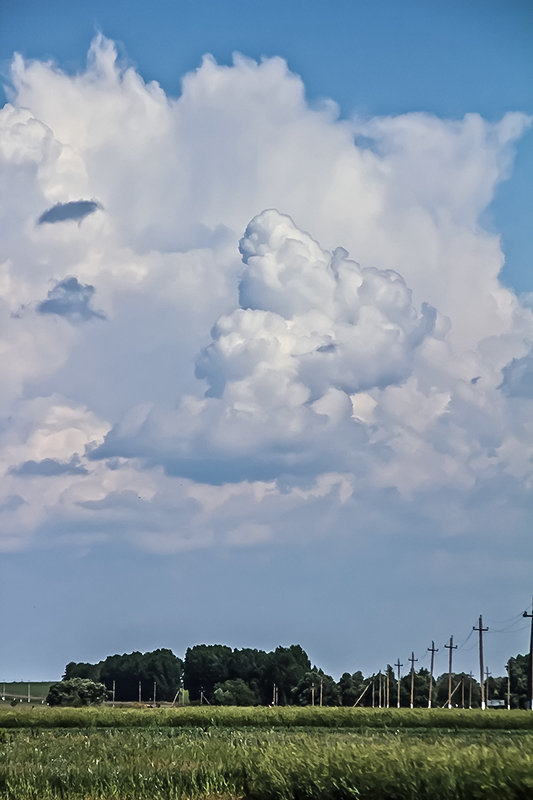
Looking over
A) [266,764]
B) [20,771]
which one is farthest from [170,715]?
[266,764]

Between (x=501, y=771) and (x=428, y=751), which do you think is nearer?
(x=501, y=771)

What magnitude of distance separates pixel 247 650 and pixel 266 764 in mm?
175263

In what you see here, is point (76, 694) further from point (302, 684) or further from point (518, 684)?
point (518, 684)

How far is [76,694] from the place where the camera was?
139 metres

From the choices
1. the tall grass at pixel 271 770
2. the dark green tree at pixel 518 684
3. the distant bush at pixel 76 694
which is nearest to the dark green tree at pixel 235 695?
the distant bush at pixel 76 694

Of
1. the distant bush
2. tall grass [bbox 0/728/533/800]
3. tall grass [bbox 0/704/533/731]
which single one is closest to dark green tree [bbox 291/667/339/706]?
the distant bush

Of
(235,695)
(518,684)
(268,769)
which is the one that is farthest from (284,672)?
(268,769)

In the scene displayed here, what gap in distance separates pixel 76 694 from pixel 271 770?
12185 cm

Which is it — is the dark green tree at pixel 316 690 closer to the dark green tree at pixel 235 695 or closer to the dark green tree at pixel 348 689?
the dark green tree at pixel 348 689

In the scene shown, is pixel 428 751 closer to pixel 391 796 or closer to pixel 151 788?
pixel 391 796

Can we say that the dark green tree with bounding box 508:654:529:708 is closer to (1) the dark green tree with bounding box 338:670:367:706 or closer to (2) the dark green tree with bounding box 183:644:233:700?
(1) the dark green tree with bounding box 338:670:367:706

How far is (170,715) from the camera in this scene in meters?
71.2

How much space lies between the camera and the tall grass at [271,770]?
18.2m

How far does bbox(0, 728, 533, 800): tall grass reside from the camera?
18188 mm
